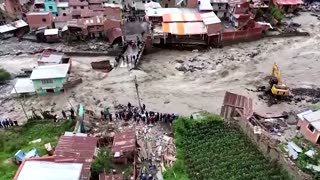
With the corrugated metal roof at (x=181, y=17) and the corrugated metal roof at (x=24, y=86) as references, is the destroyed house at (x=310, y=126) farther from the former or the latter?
the corrugated metal roof at (x=24, y=86)

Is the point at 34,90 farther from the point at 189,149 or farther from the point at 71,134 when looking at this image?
the point at 189,149

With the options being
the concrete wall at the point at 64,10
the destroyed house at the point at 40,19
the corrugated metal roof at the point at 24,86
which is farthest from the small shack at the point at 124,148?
the concrete wall at the point at 64,10

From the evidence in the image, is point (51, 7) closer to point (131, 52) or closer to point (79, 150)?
point (131, 52)

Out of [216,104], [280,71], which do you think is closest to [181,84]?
[216,104]

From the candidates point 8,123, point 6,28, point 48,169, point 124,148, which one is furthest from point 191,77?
point 6,28

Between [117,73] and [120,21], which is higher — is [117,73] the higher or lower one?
the lower one

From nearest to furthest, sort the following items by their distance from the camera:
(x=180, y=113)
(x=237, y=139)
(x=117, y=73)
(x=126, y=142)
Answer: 1. (x=126, y=142)
2. (x=237, y=139)
3. (x=180, y=113)
4. (x=117, y=73)
